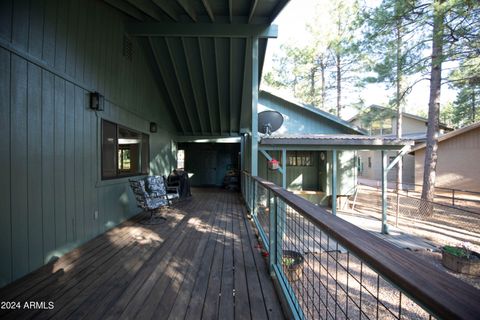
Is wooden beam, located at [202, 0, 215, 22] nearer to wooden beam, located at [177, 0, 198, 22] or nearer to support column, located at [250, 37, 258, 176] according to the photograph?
wooden beam, located at [177, 0, 198, 22]

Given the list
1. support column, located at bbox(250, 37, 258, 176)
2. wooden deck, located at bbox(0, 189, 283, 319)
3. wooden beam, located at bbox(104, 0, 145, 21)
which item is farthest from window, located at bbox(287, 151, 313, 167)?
wooden beam, located at bbox(104, 0, 145, 21)

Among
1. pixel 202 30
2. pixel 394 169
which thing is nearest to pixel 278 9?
pixel 202 30

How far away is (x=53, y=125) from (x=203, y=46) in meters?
3.57

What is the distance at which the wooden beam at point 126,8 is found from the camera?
3.91 meters

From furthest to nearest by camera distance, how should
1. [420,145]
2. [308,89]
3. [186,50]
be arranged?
[308,89] < [420,145] < [186,50]

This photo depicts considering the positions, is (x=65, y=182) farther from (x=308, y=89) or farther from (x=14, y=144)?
(x=308, y=89)

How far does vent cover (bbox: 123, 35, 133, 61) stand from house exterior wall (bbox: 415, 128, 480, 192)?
1452cm

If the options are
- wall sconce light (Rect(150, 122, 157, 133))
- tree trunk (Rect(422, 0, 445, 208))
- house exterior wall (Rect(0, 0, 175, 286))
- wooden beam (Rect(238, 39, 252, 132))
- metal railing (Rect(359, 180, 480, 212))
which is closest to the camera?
house exterior wall (Rect(0, 0, 175, 286))

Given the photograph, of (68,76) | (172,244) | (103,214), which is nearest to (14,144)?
(68,76)

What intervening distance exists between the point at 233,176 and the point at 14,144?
7864 mm

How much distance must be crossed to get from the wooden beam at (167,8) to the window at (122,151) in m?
2.26

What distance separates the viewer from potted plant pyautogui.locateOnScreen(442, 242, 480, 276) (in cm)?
425

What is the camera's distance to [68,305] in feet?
6.38

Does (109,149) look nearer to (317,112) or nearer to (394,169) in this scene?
(317,112)
